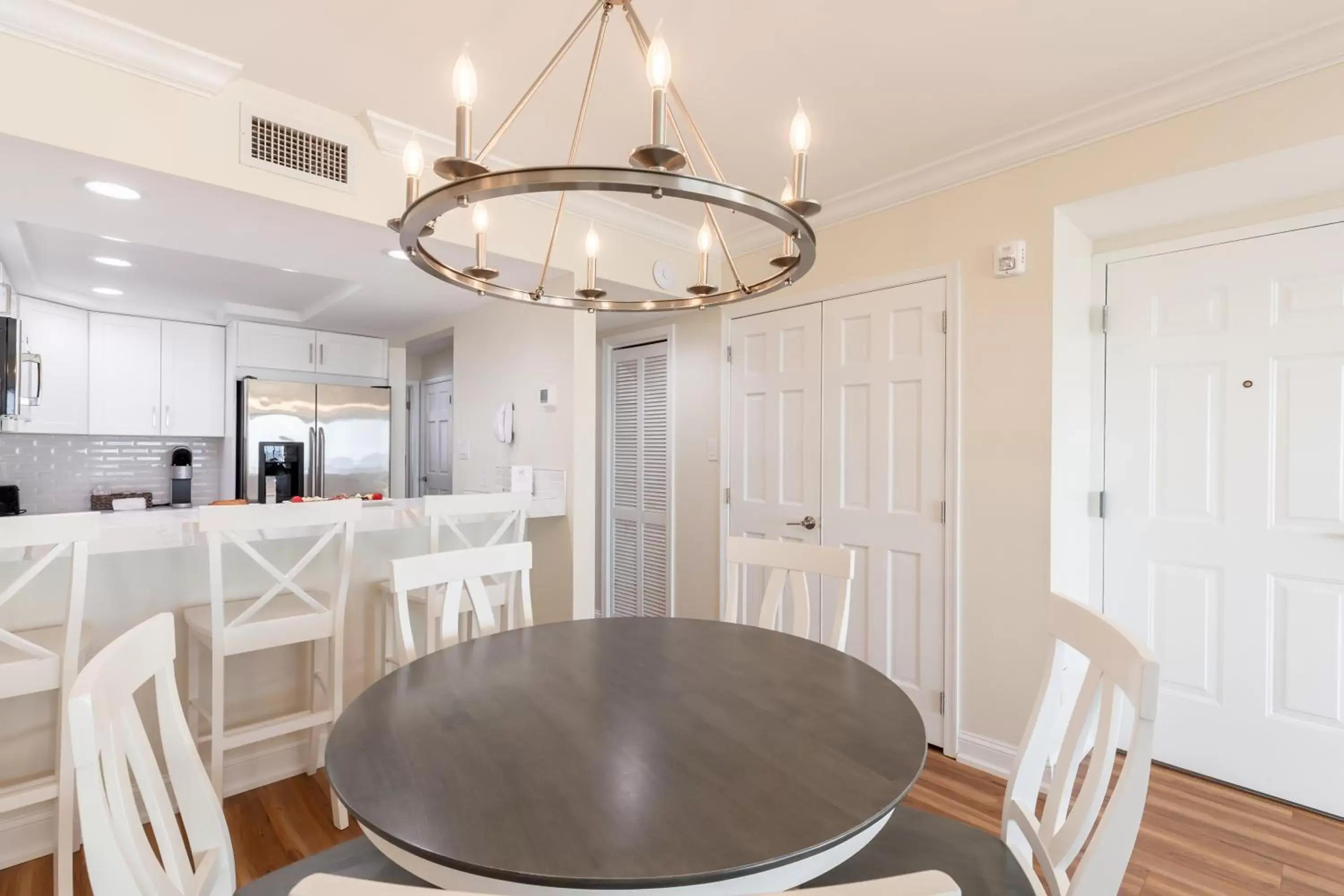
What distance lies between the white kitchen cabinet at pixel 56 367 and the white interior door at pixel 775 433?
13.0 feet

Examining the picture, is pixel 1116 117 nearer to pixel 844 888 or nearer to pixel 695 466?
pixel 695 466

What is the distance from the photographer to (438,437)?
19.0 feet

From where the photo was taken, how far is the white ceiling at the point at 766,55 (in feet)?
5.49

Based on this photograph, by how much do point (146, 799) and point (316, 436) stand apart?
4106 millimetres

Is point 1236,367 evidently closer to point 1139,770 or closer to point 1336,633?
point 1336,633

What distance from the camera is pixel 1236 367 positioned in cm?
238

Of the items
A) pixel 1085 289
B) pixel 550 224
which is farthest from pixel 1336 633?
pixel 550 224

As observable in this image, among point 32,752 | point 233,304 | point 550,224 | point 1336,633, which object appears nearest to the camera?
point 32,752

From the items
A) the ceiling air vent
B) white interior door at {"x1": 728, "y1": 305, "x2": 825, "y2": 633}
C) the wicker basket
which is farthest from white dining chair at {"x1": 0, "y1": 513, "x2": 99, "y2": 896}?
the wicker basket

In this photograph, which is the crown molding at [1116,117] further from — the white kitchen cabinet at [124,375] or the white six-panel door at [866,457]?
the white kitchen cabinet at [124,375]

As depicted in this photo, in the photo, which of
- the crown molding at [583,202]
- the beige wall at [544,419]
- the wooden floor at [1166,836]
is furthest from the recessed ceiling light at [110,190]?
the wooden floor at [1166,836]

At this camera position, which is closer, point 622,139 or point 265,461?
point 622,139

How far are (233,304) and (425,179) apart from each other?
9.27ft

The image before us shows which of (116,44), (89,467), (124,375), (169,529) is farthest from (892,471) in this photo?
(89,467)
